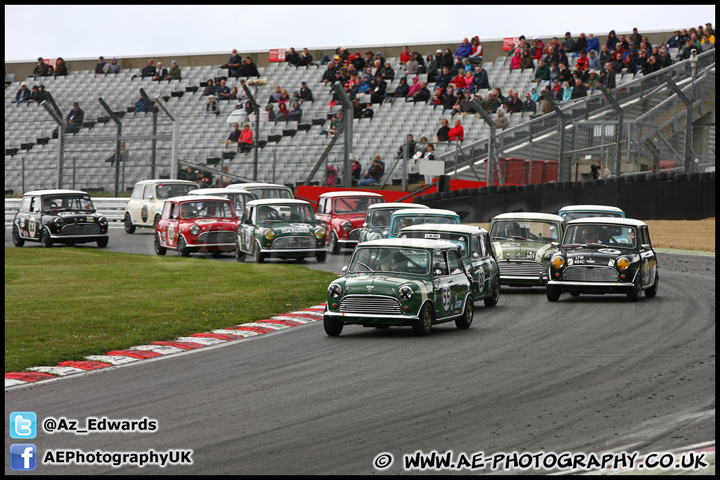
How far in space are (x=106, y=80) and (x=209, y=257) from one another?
26.7m

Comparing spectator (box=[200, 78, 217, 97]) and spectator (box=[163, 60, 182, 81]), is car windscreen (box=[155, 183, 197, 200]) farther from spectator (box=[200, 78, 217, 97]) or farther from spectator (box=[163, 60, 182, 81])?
spectator (box=[163, 60, 182, 81])

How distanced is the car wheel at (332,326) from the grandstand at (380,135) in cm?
1618

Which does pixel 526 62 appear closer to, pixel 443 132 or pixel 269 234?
pixel 443 132

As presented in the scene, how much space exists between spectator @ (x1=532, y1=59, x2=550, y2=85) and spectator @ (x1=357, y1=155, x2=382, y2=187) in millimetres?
6613

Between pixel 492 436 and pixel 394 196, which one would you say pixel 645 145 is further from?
pixel 492 436

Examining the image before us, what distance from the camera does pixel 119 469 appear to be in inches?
247

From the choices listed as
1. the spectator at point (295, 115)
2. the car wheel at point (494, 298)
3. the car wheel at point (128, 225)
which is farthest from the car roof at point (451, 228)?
the spectator at point (295, 115)

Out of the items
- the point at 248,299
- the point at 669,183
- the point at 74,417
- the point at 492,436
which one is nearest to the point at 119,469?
the point at 74,417

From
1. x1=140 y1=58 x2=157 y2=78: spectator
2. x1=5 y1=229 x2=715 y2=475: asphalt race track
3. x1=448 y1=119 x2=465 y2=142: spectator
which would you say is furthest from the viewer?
x1=140 y1=58 x2=157 y2=78: spectator

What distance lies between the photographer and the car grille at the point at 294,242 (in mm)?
→ 22234

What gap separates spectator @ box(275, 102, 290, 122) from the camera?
35.6 meters

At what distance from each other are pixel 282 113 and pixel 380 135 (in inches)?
147

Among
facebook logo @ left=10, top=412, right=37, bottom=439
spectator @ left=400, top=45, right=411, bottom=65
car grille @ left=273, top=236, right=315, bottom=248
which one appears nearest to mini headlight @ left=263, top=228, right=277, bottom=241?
car grille @ left=273, top=236, right=315, bottom=248

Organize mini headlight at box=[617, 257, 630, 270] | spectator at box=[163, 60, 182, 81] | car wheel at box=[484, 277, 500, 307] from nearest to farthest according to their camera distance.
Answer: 1. car wheel at box=[484, 277, 500, 307]
2. mini headlight at box=[617, 257, 630, 270]
3. spectator at box=[163, 60, 182, 81]
